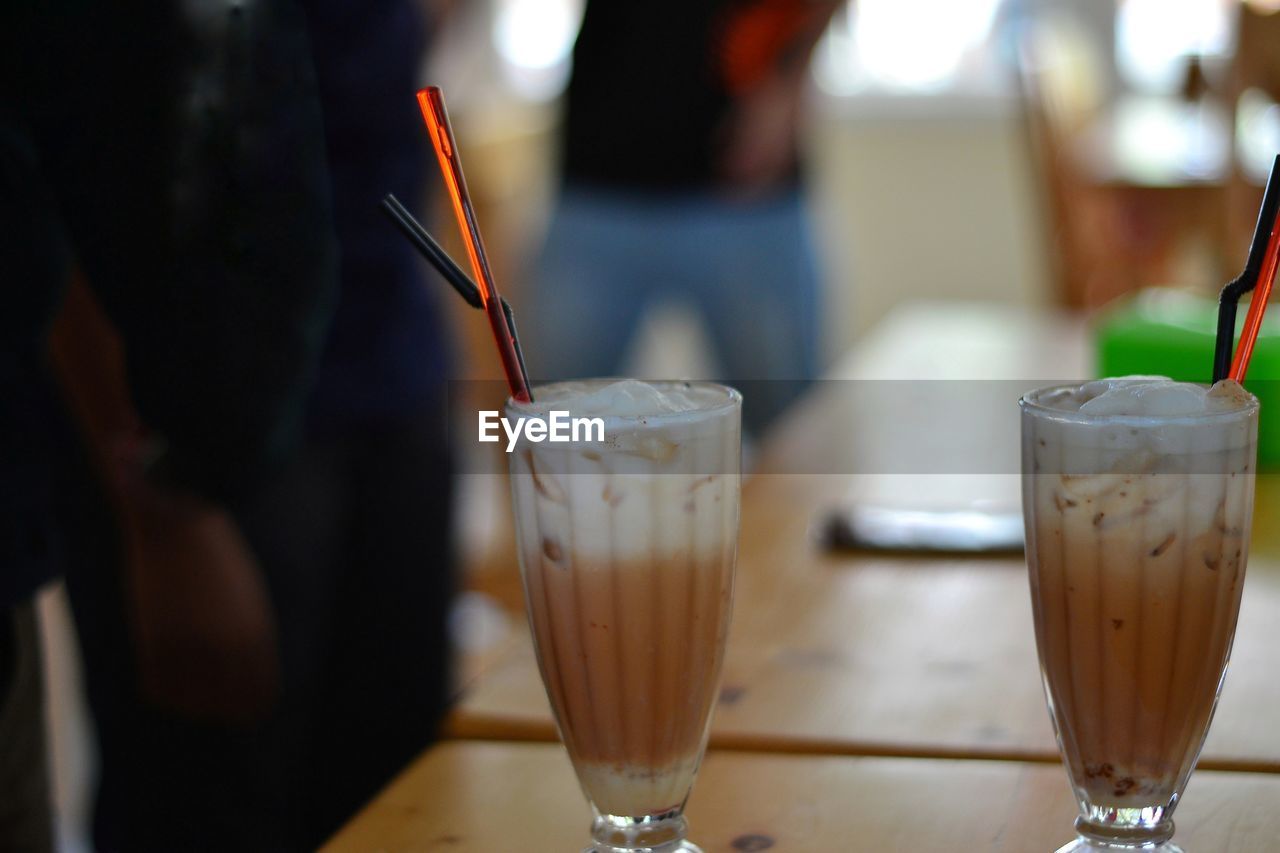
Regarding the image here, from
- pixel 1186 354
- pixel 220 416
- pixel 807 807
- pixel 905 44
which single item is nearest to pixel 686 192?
Result: pixel 1186 354

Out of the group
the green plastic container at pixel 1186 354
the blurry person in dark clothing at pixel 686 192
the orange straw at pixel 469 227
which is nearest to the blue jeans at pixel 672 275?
the blurry person in dark clothing at pixel 686 192

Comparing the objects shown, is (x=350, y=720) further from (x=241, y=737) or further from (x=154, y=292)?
(x=154, y=292)

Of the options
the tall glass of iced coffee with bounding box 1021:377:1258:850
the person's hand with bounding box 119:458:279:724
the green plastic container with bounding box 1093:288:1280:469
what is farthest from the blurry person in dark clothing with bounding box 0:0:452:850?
the green plastic container with bounding box 1093:288:1280:469

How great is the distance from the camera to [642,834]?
1.95 feet

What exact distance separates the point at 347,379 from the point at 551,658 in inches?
27.5

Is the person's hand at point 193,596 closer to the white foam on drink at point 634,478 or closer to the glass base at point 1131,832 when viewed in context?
the white foam on drink at point 634,478

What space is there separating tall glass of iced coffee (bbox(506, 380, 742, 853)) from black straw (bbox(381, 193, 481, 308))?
0.17 ft

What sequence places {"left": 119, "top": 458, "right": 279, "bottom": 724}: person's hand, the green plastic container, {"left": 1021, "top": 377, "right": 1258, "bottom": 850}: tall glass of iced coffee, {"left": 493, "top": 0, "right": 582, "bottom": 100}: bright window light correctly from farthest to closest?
{"left": 493, "top": 0, "right": 582, "bottom": 100}: bright window light < the green plastic container < {"left": 119, "top": 458, "right": 279, "bottom": 724}: person's hand < {"left": 1021, "top": 377, "right": 1258, "bottom": 850}: tall glass of iced coffee

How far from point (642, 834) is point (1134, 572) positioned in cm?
23

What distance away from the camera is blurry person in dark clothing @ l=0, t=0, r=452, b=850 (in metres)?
0.77

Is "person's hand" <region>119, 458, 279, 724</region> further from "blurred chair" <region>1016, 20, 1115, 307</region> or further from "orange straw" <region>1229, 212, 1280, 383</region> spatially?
"blurred chair" <region>1016, 20, 1115, 307</region>

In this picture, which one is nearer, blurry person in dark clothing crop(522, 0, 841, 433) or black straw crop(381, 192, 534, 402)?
black straw crop(381, 192, 534, 402)

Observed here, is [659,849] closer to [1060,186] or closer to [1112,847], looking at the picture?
[1112,847]

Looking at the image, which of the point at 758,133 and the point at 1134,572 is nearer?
the point at 1134,572
